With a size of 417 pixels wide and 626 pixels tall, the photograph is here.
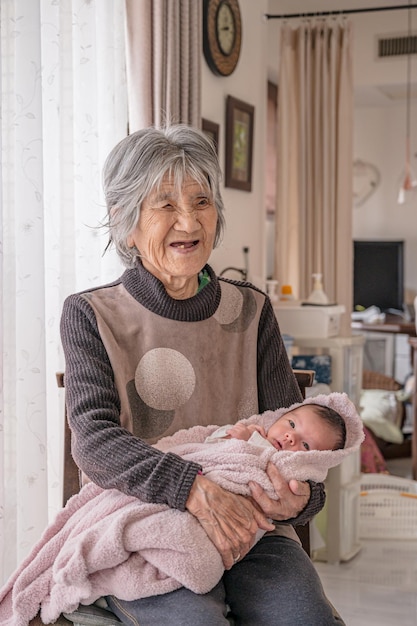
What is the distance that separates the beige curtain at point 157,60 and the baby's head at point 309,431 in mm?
1051

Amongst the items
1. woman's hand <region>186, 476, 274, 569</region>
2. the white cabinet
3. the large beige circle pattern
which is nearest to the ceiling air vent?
the white cabinet

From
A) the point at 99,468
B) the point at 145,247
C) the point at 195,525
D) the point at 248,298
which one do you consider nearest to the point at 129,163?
the point at 145,247

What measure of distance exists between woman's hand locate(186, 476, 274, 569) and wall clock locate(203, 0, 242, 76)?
2265 mm

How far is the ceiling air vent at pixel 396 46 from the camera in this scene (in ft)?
19.4

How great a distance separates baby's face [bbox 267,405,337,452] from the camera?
1.59 m

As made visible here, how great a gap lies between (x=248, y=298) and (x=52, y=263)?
0.66 meters

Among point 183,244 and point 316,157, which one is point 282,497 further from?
point 316,157

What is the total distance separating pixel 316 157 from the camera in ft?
13.9

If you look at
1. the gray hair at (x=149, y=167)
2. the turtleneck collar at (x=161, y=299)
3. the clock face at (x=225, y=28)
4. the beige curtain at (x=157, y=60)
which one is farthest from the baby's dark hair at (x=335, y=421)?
the clock face at (x=225, y=28)

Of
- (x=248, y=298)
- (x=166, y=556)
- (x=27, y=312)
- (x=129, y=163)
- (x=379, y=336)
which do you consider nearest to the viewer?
(x=166, y=556)

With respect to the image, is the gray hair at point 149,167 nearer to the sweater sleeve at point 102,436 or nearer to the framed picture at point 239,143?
the sweater sleeve at point 102,436

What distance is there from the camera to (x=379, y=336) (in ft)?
22.5

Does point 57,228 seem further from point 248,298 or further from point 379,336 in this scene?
point 379,336

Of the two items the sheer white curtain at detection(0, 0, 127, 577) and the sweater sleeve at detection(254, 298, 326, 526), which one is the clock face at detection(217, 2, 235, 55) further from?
the sweater sleeve at detection(254, 298, 326, 526)
